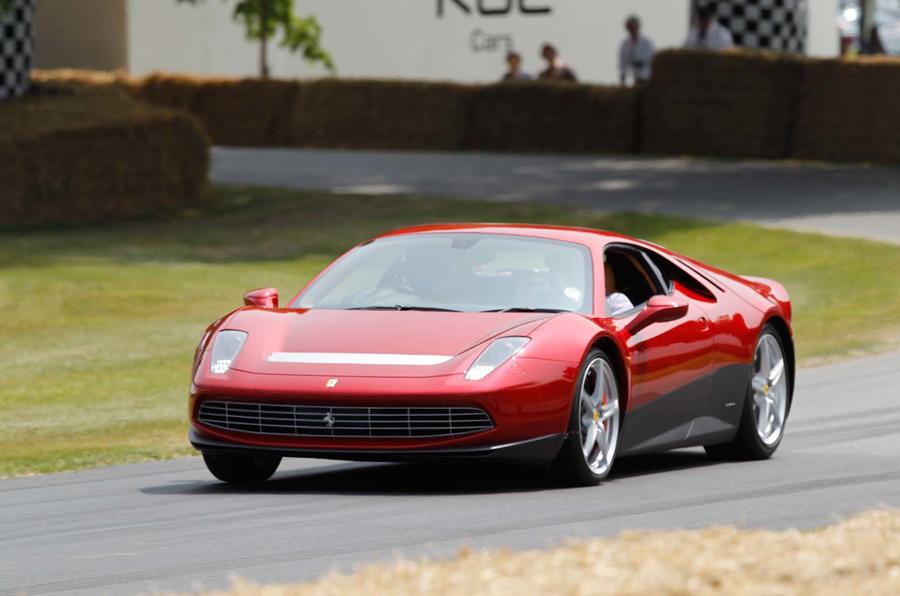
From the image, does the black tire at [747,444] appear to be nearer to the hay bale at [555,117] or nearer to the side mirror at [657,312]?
the side mirror at [657,312]

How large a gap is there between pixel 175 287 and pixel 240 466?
432 inches

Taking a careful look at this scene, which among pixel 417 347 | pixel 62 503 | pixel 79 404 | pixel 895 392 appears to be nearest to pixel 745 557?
pixel 417 347

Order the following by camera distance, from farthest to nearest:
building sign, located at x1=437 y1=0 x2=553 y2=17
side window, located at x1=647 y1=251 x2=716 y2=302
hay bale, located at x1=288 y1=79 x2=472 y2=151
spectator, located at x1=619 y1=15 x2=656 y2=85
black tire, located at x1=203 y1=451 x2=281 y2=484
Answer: building sign, located at x1=437 y1=0 x2=553 y2=17 → hay bale, located at x1=288 y1=79 x2=472 y2=151 → spectator, located at x1=619 y1=15 x2=656 y2=85 → side window, located at x1=647 y1=251 x2=716 y2=302 → black tire, located at x1=203 y1=451 x2=281 y2=484

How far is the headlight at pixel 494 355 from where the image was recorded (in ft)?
26.6

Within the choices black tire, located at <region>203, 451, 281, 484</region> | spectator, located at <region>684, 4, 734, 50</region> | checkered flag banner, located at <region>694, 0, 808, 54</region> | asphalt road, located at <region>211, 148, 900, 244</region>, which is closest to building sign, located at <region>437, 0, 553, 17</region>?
checkered flag banner, located at <region>694, 0, 808, 54</region>

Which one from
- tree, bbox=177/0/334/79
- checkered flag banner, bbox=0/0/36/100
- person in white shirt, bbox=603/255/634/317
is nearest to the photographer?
person in white shirt, bbox=603/255/634/317

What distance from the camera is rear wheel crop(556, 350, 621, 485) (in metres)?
8.23

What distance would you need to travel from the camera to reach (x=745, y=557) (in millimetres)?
5543

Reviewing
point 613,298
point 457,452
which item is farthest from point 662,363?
point 457,452

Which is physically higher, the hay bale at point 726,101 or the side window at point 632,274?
the side window at point 632,274

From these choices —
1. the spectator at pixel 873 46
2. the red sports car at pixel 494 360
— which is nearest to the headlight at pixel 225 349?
the red sports car at pixel 494 360

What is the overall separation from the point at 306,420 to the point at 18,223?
17.6 m

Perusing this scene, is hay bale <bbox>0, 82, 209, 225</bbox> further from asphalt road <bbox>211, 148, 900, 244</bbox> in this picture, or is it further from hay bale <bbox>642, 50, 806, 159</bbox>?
hay bale <bbox>642, 50, 806, 159</bbox>

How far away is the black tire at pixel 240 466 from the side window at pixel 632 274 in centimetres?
188
